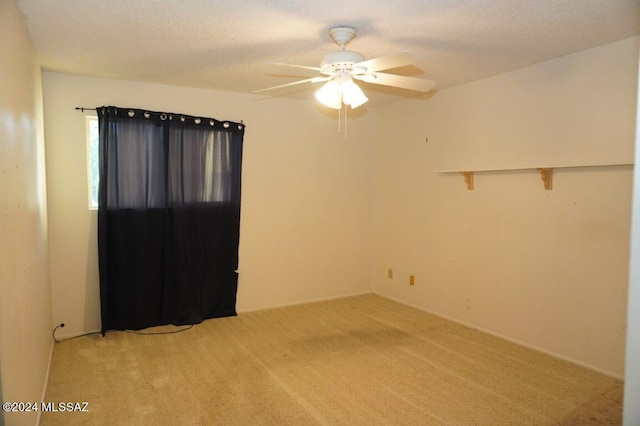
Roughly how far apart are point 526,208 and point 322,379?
85.5 inches

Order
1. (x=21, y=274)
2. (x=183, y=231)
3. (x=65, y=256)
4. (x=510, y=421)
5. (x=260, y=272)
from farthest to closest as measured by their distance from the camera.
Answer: (x=260, y=272)
(x=183, y=231)
(x=65, y=256)
(x=510, y=421)
(x=21, y=274)

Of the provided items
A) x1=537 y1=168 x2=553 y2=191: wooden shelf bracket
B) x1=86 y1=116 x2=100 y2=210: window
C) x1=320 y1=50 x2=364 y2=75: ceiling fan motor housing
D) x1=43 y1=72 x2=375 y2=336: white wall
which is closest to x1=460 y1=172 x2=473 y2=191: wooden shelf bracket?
x1=537 y1=168 x2=553 y2=191: wooden shelf bracket

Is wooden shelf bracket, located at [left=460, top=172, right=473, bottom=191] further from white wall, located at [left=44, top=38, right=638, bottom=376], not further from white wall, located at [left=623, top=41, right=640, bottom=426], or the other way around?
white wall, located at [left=623, top=41, right=640, bottom=426]

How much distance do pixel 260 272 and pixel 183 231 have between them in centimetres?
97

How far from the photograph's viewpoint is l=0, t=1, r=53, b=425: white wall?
5.34ft

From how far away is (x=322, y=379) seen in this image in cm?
281

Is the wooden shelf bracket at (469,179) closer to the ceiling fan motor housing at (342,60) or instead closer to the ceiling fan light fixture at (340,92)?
the ceiling fan light fixture at (340,92)

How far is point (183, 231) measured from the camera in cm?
389

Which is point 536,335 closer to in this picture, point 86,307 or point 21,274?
point 21,274

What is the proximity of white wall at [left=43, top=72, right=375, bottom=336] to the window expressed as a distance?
0.18ft

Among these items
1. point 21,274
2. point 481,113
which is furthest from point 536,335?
point 21,274

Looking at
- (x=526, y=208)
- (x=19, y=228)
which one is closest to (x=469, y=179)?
(x=526, y=208)

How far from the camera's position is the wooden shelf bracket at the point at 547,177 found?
315 centimetres

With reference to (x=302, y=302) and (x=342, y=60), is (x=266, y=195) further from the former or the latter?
(x=342, y=60)
